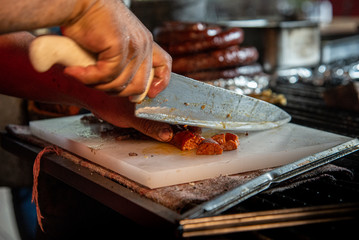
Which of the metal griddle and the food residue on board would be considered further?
the food residue on board

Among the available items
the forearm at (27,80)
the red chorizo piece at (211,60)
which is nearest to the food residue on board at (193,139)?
the forearm at (27,80)

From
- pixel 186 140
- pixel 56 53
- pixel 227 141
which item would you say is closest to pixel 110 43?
pixel 56 53

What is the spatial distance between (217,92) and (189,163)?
45 cm

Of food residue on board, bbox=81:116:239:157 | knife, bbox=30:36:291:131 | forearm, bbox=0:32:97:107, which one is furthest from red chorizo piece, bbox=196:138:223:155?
forearm, bbox=0:32:97:107

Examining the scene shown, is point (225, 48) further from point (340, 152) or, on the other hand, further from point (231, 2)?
point (231, 2)

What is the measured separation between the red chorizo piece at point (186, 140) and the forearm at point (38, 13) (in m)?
0.73

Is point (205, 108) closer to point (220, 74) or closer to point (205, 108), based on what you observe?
point (205, 108)

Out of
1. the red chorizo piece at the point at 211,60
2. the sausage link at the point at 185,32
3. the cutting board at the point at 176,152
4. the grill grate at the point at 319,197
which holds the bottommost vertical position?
the grill grate at the point at 319,197

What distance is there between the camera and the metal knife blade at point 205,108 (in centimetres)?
167

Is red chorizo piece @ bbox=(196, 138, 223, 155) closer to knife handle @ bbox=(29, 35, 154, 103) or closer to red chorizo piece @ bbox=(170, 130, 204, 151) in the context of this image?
red chorizo piece @ bbox=(170, 130, 204, 151)

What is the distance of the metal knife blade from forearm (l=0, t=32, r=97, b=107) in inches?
16.1

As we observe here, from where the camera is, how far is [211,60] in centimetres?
326

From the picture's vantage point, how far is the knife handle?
1.12 metres

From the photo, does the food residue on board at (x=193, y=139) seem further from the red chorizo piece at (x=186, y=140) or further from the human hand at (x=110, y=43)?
the human hand at (x=110, y=43)
